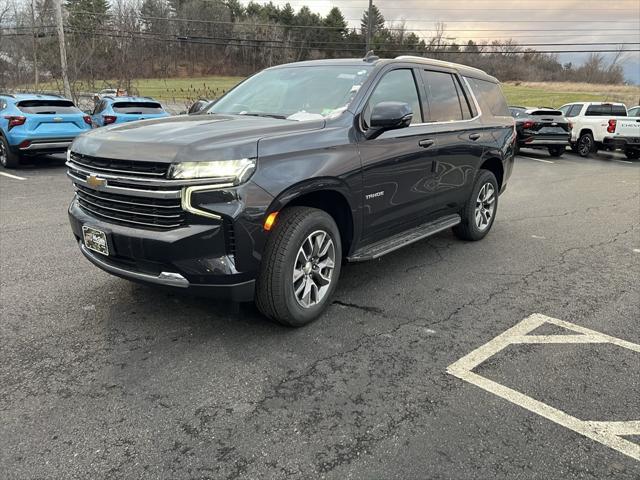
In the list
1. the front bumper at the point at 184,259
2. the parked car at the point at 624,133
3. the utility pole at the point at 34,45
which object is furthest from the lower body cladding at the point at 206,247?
the utility pole at the point at 34,45

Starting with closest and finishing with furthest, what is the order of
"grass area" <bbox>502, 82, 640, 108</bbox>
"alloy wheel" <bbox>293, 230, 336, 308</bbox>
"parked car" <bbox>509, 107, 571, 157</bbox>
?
"alloy wheel" <bbox>293, 230, 336, 308</bbox>, "parked car" <bbox>509, 107, 571, 157</bbox>, "grass area" <bbox>502, 82, 640, 108</bbox>

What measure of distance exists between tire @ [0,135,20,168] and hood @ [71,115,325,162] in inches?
344

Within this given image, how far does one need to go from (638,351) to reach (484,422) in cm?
156

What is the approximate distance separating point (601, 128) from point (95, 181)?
59.9 ft

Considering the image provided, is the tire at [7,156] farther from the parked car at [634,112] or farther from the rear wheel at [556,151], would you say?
the parked car at [634,112]

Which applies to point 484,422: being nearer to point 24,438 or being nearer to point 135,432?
point 135,432

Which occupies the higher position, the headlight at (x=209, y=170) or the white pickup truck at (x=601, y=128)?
the headlight at (x=209, y=170)

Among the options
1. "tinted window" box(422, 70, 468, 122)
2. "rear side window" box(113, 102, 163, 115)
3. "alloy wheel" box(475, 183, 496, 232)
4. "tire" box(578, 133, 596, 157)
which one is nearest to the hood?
"tinted window" box(422, 70, 468, 122)

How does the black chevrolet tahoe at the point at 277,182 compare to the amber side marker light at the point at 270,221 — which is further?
the amber side marker light at the point at 270,221

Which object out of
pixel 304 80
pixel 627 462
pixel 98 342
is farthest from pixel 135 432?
pixel 304 80

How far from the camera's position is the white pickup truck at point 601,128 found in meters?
16.7

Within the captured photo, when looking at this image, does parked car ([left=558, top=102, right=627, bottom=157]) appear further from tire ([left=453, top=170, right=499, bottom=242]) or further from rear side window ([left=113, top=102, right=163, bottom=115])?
rear side window ([left=113, top=102, right=163, bottom=115])

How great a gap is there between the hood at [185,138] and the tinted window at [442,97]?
161cm

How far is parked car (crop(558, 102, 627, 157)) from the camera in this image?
684 inches
